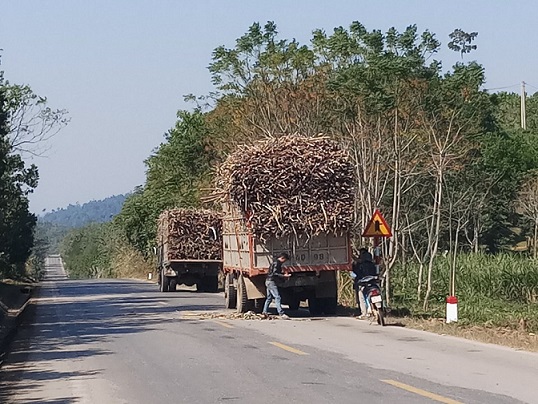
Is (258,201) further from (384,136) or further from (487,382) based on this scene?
(487,382)

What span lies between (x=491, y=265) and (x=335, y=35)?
8700 mm

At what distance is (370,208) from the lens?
82.1 feet

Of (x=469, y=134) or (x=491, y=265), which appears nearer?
(x=469, y=134)

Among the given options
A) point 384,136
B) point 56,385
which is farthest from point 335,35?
point 56,385

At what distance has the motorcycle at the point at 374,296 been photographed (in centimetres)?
1886

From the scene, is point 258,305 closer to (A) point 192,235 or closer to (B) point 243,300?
(B) point 243,300

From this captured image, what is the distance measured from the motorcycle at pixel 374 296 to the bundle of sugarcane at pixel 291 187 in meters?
1.68

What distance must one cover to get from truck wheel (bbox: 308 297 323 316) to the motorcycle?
2125 millimetres

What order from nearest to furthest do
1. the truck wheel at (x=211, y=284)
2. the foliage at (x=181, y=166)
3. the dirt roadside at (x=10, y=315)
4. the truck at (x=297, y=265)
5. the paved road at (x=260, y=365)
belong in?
the paved road at (x=260, y=365) < the dirt roadside at (x=10, y=315) < the truck at (x=297, y=265) < the truck wheel at (x=211, y=284) < the foliage at (x=181, y=166)

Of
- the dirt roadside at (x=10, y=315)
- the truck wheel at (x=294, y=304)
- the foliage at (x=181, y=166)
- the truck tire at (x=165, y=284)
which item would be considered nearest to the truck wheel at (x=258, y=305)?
the truck wheel at (x=294, y=304)

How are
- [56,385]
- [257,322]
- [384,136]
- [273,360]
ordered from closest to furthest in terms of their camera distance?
[56,385] → [273,360] → [257,322] → [384,136]

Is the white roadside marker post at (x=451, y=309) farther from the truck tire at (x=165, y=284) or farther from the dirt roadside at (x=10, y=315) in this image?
the truck tire at (x=165, y=284)

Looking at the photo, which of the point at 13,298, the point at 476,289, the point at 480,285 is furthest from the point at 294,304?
the point at 13,298

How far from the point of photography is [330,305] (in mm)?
21922
